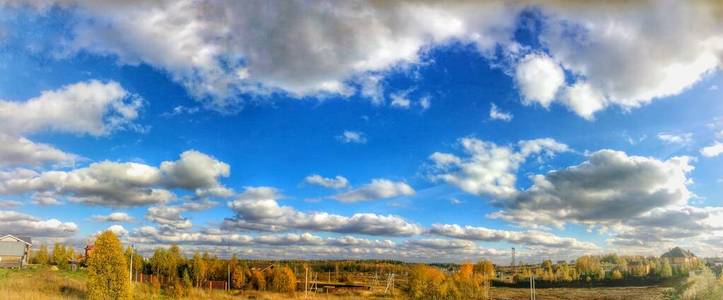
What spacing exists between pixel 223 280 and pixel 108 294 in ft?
143

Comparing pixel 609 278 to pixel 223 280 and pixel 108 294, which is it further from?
pixel 108 294

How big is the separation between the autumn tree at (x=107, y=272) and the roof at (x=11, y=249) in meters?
50.5

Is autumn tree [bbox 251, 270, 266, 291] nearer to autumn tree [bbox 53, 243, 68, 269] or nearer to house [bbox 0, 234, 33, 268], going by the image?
autumn tree [bbox 53, 243, 68, 269]

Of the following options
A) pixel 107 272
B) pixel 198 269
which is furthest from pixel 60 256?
pixel 107 272

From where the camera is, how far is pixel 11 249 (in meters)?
60.2

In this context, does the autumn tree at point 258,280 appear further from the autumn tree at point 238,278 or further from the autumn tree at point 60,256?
the autumn tree at point 60,256

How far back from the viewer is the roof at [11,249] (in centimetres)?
5975

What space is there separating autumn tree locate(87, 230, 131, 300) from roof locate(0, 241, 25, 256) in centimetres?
5053

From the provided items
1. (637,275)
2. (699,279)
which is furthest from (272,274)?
(637,275)

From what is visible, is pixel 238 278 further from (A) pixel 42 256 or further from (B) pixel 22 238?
(B) pixel 22 238

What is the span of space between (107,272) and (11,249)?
51.5 m

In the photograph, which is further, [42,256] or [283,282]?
[42,256]

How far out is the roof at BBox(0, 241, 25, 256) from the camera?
196ft

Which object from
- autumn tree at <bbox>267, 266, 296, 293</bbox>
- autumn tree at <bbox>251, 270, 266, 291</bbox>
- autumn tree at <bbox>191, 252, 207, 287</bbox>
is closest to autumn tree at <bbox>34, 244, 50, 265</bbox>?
autumn tree at <bbox>191, 252, 207, 287</bbox>
